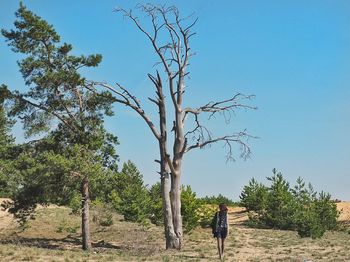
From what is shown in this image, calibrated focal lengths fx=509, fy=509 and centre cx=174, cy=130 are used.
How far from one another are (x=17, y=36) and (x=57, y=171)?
6.10 meters

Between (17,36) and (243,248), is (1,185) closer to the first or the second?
(17,36)

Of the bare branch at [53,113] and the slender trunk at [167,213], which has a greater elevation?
the bare branch at [53,113]

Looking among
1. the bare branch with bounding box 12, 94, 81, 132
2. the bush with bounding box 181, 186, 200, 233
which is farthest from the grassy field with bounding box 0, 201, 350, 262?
the bare branch with bounding box 12, 94, 81, 132

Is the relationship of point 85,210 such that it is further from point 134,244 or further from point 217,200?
point 217,200

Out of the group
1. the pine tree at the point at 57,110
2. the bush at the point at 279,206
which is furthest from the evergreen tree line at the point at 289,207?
the pine tree at the point at 57,110

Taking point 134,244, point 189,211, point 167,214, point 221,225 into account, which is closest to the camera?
point 221,225

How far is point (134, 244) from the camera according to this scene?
23547 mm

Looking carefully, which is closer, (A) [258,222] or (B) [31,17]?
(B) [31,17]

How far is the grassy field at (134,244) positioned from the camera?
16.2 meters

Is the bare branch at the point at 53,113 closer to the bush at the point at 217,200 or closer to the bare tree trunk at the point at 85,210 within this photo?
the bare tree trunk at the point at 85,210

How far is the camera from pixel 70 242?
2448cm

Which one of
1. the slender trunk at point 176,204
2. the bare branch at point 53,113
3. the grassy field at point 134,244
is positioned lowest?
the grassy field at point 134,244

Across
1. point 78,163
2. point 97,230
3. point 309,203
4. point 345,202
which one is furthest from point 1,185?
point 345,202

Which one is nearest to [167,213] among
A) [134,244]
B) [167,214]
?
[167,214]
